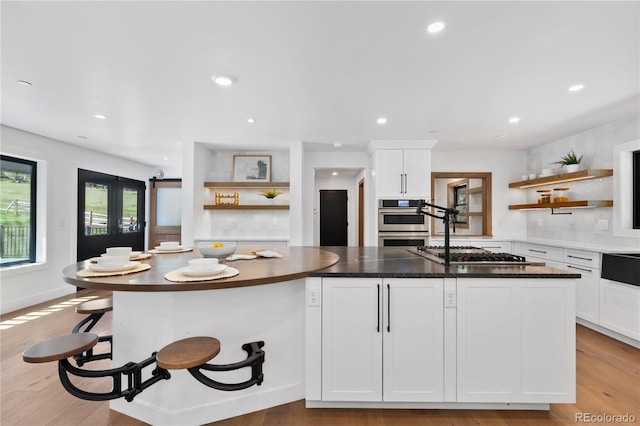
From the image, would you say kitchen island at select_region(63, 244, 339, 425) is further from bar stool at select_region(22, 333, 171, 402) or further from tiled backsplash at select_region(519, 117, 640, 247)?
tiled backsplash at select_region(519, 117, 640, 247)

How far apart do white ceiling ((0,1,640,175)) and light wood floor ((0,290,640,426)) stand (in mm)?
2351

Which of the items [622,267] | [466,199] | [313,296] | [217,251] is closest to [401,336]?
[313,296]

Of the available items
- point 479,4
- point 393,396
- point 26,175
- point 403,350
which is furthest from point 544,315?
point 26,175

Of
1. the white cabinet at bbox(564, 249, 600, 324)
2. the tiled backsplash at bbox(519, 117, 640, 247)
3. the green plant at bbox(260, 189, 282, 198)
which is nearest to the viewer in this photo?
the white cabinet at bbox(564, 249, 600, 324)

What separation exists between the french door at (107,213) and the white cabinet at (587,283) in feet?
23.3

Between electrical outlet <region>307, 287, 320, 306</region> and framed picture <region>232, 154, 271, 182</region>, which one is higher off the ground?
framed picture <region>232, 154, 271, 182</region>

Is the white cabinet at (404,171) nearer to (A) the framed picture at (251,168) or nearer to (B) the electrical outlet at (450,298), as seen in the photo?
(A) the framed picture at (251,168)

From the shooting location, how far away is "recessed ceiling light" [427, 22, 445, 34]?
170 cm

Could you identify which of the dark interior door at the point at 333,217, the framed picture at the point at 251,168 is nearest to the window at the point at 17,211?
the framed picture at the point at 251,168

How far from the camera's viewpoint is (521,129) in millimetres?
3750

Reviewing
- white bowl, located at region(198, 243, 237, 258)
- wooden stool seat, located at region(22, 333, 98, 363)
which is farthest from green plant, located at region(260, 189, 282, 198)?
wooden stool seat, located at region(22, 333, 98, 363)

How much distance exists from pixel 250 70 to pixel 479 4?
1.55m

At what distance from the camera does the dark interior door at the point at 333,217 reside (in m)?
8.08

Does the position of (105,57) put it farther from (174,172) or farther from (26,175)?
Answer: (174,172)
